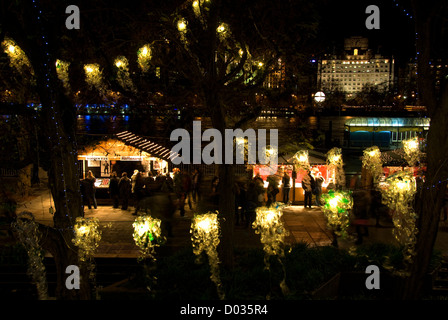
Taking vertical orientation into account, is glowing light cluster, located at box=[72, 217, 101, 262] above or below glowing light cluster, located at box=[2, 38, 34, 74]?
below

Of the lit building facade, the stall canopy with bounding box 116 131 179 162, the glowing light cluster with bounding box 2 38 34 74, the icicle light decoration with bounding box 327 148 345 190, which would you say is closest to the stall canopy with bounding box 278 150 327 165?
the icicle light decoration with bounding box 327 148 345 190

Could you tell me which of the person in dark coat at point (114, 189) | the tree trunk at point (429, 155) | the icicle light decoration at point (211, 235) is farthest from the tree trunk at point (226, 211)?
the person in dark coat at point (114, 189)

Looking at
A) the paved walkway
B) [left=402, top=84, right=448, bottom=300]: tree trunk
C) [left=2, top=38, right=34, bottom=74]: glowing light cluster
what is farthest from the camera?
the paved walkway

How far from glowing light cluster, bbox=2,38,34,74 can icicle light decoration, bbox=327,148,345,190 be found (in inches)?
409

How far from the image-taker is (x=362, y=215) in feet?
33.1

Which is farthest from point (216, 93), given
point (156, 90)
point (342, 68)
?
point (342, 68)

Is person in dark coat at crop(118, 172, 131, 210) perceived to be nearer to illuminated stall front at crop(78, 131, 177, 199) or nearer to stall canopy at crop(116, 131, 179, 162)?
illuminated stall front at crop(78, 131, 177, 199)

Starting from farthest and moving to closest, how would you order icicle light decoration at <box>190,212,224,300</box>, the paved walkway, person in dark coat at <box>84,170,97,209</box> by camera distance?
1. person in dark coat at <box>84,170,97,209</box>
2. the paved walkway
3. icicle light decoration at <box>190,212,224,300</box>

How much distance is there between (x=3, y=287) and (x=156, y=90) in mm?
6004

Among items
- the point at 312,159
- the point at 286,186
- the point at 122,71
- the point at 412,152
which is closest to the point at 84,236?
the point at 122,71

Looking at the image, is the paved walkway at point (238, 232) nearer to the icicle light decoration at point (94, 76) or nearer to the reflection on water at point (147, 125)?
the reflection on water at point (147, 125)

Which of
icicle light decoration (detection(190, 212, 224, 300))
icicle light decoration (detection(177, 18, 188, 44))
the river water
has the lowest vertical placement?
icicle light decoration (detection(190, 212, 224, 300))

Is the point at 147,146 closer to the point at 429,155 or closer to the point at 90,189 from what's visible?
the point at 90,189

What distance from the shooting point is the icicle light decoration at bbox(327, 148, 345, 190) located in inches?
533
